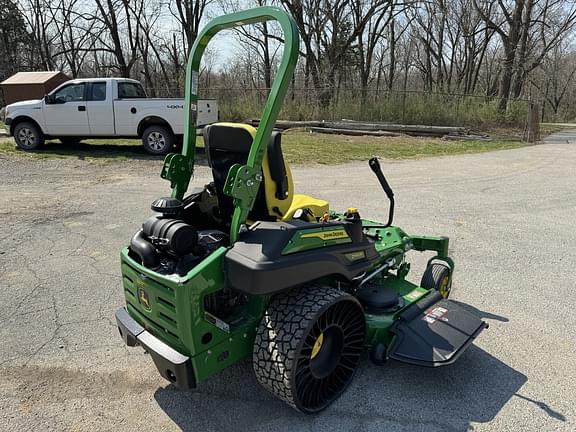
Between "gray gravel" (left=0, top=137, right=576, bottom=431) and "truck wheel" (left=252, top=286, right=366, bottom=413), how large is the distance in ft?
0.49

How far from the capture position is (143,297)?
2.66 meters

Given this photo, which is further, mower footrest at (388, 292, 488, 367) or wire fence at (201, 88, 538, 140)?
wire fence at (201, 88, 538, 140)

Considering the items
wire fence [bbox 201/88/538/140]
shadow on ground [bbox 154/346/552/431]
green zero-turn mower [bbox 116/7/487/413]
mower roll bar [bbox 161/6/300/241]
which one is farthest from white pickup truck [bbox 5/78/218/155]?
shadow on ground [bbox 154/346/552/431]

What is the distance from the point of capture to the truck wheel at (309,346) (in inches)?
96.6

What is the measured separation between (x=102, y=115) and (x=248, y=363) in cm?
1011

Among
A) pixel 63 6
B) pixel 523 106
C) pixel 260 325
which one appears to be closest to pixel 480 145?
pixel 523 106

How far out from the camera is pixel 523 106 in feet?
67.1

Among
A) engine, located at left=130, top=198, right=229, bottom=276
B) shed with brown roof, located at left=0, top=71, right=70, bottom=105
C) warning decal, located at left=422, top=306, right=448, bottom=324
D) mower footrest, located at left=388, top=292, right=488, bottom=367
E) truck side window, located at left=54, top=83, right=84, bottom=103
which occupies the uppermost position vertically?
Answer: shed with brown roof, located at left=0, top=71, right=70, bottom=105

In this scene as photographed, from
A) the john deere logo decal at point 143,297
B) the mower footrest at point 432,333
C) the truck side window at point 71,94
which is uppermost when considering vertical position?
the truck side window at point 71,94

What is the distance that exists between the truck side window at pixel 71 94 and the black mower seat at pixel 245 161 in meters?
10.1

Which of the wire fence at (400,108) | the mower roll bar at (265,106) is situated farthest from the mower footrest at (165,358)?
the wire fence at (400,108)

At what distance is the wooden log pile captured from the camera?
17312 mm

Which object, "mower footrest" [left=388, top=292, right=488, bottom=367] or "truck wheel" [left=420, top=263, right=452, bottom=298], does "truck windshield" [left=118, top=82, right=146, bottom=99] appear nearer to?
"truck wheel" [left=420, top=263, right=452, bottom=298]

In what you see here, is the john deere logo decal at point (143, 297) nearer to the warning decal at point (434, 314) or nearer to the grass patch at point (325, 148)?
the warning decal at point (434, 314)
